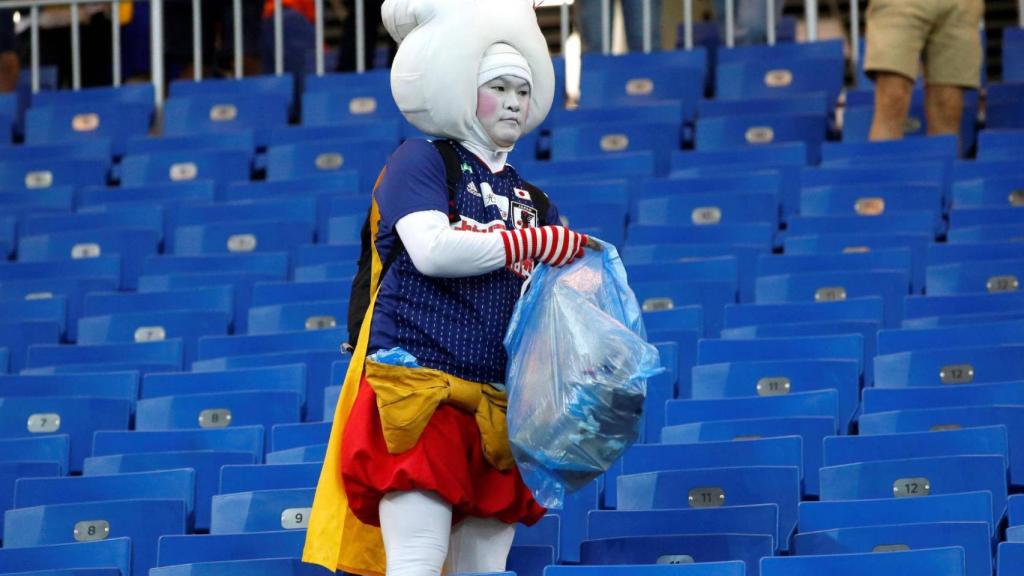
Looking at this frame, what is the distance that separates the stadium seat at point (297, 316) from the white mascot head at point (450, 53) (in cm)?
224

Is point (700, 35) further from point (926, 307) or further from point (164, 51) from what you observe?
point (926, 307)

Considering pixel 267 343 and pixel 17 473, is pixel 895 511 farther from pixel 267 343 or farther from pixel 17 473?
pixel 267 343

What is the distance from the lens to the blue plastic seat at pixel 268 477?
427cm

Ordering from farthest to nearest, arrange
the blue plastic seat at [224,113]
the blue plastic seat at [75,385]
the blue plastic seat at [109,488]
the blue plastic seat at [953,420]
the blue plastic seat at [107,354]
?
1. the blue plastic seat at [224,113]
2. the blue plastic seat at [107,354]
3. the blue plastic seat at [75,385]
4. the blue plastic seat at [109,488]
5. the blue plastic seat at [953,420]

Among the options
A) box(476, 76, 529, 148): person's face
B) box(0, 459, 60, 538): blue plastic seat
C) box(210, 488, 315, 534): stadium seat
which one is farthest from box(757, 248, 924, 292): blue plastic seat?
box(0, 459, 60, 538): blue plastic seat

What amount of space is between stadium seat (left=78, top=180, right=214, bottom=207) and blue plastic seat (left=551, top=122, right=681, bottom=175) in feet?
4.86

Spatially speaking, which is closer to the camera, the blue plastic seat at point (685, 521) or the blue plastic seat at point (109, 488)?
the blue plastic seat at point (685, 521)

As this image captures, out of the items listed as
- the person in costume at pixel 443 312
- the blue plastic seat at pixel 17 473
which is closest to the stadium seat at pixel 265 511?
the person in costume at pixel 443 312

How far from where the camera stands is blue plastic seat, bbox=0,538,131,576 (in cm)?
388

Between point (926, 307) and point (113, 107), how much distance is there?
463cm

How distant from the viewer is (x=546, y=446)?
3418 millimetres

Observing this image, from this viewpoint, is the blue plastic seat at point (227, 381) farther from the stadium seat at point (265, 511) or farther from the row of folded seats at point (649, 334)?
the stadium seat at point (265, 511)

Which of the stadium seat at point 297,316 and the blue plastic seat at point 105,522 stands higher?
the blue plastic seat at point 105,522

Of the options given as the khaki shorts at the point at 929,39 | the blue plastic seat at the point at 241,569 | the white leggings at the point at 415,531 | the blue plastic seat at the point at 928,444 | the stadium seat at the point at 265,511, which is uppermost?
the khaki shorts at the point at 929,39
